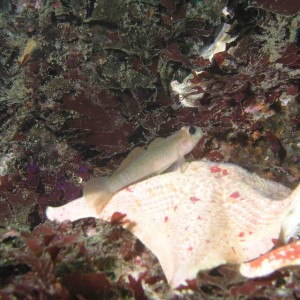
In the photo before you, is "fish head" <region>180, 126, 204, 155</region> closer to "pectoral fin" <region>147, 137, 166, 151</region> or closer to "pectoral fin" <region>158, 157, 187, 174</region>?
"pectoral fin" <region>158, 157, 187, 174</region>

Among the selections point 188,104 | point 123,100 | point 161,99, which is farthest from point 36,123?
point 188,104

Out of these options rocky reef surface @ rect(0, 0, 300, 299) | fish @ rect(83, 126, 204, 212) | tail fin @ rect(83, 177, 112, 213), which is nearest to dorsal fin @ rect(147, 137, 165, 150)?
fish @ rect(83, 126, 204, 212)

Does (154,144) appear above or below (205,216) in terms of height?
above

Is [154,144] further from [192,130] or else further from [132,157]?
[192,130]

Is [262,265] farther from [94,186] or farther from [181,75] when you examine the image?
[181,75]

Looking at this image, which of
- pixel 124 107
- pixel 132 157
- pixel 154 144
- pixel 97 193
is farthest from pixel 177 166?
pixel 124 107

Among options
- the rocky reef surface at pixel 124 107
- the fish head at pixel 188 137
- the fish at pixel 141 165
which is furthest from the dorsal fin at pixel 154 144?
the rocky reef surface at pixel 124 107

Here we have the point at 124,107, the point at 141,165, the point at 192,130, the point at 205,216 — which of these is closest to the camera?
the point at 205,216
